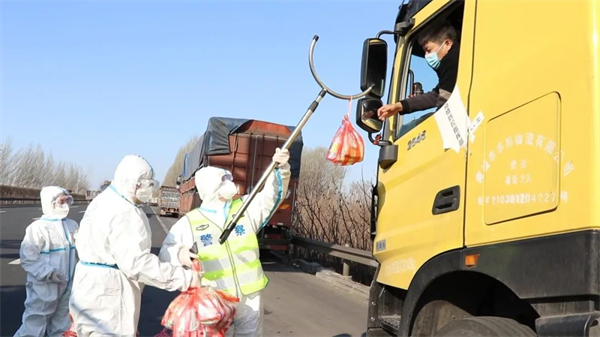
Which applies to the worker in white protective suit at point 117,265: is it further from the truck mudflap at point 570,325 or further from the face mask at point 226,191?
the truck mudflap at point 570,325

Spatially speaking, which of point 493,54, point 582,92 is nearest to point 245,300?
point 493,54

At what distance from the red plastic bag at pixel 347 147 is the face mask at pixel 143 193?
124 cm

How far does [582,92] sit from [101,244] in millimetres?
2780

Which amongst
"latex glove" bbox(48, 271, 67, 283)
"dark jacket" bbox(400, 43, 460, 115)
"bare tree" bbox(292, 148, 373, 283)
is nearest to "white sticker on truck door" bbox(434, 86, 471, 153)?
"dark jacket" bbox(400, 43, 460, 115)

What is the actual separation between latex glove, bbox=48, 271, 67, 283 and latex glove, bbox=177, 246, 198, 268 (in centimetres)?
223

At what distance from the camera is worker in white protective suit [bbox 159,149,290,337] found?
372cm

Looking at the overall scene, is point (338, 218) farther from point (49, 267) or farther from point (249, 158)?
point (49, 267)

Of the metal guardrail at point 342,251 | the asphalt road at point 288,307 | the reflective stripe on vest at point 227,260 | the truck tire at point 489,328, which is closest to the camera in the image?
the truck tire at point 489,328

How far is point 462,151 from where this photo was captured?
96.7 inches

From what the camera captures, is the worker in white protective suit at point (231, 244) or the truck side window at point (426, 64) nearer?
the truck side window at point (426, 64)

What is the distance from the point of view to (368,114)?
3373 millimetres

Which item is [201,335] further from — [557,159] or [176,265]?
[557,159]

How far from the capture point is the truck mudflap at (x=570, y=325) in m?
1.73

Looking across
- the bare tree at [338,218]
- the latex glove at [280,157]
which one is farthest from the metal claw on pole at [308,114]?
the bare tree at [338,218]
